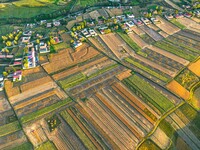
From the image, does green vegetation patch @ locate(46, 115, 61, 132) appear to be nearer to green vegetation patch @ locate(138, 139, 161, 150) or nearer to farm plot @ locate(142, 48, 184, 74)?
green vegetation patch @ locate(138, 139, 161, 150)

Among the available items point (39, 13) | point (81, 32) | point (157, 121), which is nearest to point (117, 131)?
point (157, 121)

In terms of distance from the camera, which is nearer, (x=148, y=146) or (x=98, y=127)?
(x=148, y=146)

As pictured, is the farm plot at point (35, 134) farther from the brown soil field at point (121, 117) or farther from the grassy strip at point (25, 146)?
the brown soil field at point (121, 117)

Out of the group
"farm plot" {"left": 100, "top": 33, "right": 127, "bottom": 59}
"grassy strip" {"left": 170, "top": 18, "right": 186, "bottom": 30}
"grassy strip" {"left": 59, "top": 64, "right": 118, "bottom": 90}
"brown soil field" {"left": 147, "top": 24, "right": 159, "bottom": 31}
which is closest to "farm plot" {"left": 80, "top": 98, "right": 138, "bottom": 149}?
"grassy strip" {"left": 59, "top": 64, "right": 118, "bottom": 90}

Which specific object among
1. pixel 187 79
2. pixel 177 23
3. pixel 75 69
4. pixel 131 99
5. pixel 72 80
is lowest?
pixel 72 80

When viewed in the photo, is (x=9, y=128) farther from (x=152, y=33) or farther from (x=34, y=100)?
(x=152, y=33)

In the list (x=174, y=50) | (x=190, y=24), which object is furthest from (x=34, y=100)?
(x=190, y=24)

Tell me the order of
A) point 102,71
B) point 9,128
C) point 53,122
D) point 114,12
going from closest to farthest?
point 9,128
point 53,122
point 102,71
point 114,12
